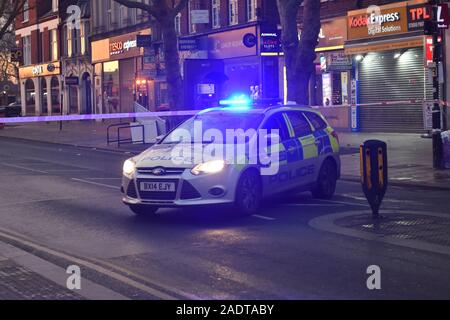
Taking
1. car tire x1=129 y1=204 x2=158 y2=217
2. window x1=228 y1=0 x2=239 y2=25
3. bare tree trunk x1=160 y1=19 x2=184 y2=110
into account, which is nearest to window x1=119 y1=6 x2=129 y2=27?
window x1=228 y1=0 x2=239 y2=25

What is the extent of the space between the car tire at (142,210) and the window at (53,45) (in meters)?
43.7

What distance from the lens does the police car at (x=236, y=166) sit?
31.7ft

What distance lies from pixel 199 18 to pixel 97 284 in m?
26.3

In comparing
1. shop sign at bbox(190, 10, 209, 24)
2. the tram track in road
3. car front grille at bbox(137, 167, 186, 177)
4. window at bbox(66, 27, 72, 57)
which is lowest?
the tram track in road

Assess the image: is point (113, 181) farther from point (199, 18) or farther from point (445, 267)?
point (199, 18)

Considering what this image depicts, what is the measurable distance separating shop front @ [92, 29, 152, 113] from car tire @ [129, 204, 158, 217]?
99.0 ft

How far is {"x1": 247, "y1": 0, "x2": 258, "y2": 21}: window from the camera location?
32.1 m

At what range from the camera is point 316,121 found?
1222 centimetres

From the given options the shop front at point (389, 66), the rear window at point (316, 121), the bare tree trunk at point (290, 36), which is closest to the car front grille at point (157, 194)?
the rear window at point (316, 121)

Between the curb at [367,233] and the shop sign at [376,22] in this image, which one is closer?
the curb at [367,233]

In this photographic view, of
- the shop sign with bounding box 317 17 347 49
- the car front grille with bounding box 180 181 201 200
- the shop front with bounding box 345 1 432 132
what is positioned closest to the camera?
the car front grille with bounding box 180 181 201 200

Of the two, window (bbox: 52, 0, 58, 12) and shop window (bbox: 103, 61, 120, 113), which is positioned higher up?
window (bbox: 52, 0, 58, 12)

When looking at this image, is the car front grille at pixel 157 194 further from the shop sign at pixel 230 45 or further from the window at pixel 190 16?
the window at pixel 190 16

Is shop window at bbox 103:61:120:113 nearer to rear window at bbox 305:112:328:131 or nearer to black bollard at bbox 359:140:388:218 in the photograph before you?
rear window at bbox 305:112:328:131
